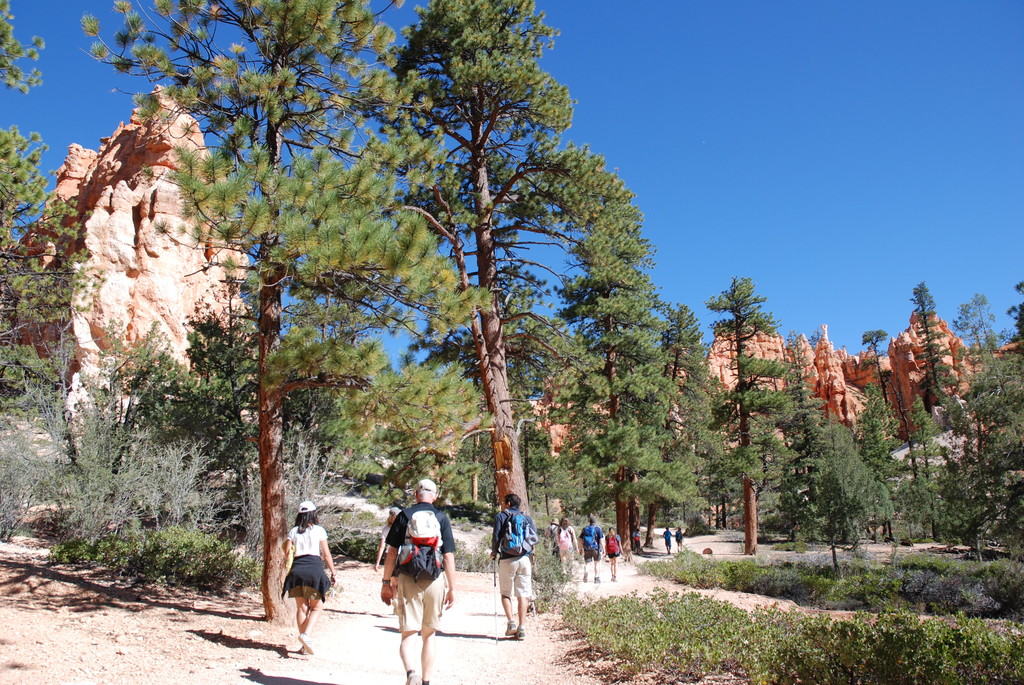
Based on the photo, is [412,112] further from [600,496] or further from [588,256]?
[600,496]

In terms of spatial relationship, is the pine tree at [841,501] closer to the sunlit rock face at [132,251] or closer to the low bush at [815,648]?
the low bush at [815,648]

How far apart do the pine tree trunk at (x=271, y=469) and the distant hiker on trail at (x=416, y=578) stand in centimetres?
263

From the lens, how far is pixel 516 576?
7.12 metres

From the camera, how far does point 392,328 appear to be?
7395mm

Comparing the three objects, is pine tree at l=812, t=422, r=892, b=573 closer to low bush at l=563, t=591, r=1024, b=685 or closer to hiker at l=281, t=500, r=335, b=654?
low bush at l=563, t=591, r=1024, b=685

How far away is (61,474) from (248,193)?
10.3m

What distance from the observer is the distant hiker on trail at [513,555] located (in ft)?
23.0

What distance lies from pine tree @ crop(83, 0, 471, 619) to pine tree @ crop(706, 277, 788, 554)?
68.6ft

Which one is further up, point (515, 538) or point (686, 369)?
point (686, 369)

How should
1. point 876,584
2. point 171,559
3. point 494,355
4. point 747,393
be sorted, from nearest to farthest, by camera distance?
point 171,559 → point 494,355 → point 876,584 → point 747,393

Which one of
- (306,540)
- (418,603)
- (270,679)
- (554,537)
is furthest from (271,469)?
(554,537)

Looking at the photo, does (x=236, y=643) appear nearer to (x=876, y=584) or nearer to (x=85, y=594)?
(x=85, y=594)

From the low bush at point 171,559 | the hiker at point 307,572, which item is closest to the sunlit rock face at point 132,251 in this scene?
the low bush at point 171,559

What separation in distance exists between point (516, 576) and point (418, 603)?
8.32ft
